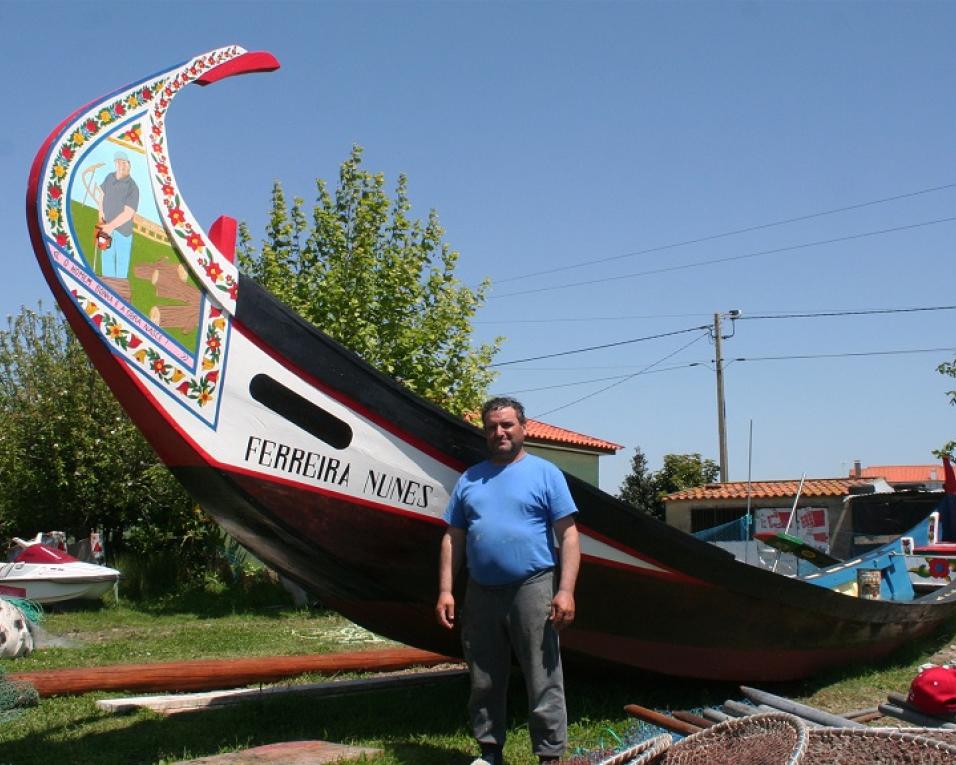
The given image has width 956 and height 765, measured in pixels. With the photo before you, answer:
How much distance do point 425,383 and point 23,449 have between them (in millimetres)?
8156

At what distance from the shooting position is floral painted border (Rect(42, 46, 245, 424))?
3.84m

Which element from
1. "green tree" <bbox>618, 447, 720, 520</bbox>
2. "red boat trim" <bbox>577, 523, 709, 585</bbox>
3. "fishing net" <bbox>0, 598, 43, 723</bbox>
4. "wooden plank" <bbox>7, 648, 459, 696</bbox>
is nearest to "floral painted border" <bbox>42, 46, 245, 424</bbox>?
"red boat trim" <bbox>577, 523, 709, 585</bbox>

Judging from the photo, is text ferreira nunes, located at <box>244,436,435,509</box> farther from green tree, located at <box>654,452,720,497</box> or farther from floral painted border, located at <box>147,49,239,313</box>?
green tree, located at <box>654,452,720,497</box>

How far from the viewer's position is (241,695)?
5652mm

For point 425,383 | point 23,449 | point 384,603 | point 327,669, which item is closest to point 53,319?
point 23,449

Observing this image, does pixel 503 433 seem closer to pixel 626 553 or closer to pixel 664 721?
pixel 626 553

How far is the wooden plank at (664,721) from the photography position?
4.33 m

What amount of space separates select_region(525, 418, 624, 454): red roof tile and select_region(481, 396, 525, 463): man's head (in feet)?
80.8

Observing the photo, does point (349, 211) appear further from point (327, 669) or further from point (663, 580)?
point (663, 580)

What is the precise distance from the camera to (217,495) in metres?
4.32

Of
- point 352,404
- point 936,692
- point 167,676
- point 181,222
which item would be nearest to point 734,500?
point 167,676

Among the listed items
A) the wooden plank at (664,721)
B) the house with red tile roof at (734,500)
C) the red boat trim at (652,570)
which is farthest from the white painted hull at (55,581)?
the house with red tile roof at (734,500)

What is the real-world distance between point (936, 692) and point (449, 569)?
2225 millimetres

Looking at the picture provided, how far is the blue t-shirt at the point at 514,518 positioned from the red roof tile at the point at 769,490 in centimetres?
2697
